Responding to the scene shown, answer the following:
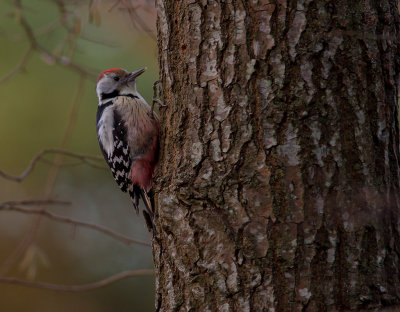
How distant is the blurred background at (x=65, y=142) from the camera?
352cm

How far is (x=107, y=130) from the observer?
391 cm

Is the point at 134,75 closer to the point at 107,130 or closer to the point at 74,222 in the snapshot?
the point at 107,130

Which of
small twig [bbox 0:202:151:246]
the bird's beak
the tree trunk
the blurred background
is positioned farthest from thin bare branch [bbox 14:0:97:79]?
the tree trunk

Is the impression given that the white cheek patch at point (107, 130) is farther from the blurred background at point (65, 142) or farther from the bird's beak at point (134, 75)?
the bird's beak at point (134, 75)

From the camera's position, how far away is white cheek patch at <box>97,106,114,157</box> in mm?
3877

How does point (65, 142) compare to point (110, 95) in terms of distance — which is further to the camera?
point (110, 95)

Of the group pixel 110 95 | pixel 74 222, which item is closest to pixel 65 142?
pixel 74 222

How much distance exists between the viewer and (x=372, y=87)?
2117 millimetres

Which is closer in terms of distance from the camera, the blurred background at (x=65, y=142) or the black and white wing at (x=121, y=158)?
the blurred background at (x=65, y=142)

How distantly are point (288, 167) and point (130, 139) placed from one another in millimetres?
1845

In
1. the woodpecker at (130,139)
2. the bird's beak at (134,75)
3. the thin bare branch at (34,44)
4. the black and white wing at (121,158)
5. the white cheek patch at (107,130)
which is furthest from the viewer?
the bird's beak at (134,75)

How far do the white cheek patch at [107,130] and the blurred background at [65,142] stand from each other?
0.14 metres

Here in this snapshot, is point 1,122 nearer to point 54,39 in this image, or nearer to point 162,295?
point 54,39

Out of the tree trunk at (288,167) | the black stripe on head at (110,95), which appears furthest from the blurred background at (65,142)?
the tree trunk at (288,167)
